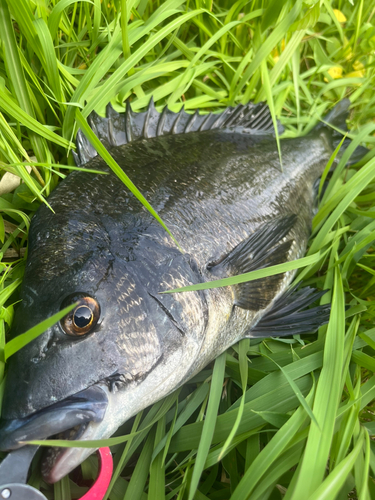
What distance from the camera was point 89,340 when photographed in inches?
45.1

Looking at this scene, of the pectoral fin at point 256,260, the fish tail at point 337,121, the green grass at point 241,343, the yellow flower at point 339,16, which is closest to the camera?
the green grass at point 241,343

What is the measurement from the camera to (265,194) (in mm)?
1930

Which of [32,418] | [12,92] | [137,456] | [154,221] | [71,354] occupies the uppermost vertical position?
[12,92]

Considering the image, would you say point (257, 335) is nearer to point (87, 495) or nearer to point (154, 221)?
point (154, 221)

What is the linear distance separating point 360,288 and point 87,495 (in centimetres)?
174

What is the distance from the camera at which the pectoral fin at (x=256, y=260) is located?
5.24ft

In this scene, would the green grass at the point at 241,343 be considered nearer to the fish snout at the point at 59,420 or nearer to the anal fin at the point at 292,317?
the anal fin at the point at 292,317

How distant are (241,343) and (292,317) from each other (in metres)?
0.31

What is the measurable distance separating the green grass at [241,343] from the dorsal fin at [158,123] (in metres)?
0.09

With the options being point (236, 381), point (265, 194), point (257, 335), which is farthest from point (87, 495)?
point (265, 194)

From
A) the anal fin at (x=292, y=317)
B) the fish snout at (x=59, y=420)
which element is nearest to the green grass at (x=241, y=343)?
the anal fin at (x=292, y=317)

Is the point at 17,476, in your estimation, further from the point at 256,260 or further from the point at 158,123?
the point at 158,123

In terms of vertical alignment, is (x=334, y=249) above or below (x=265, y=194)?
below

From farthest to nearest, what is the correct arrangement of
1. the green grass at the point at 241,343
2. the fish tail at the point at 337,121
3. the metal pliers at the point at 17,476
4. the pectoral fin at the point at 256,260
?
the fish tail at the point at 337,121
the pectoral fin at the point at 256,260
the green grass at the point at 241,343
the metal pliers at the point at 17,476
